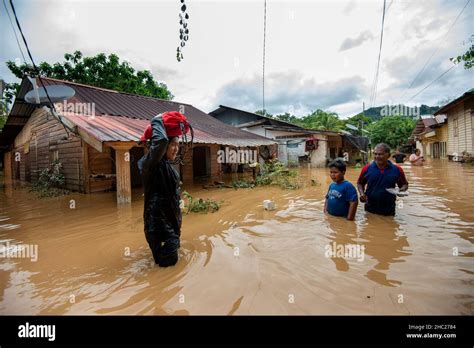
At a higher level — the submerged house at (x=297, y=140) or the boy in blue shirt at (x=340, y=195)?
the submerged house at (x=297, y=140)

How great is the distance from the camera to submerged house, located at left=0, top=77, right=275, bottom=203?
703cm

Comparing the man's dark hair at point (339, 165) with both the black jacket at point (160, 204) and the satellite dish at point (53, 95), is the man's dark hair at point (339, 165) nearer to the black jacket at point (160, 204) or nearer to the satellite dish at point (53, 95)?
the black jacket at point (160, 204)

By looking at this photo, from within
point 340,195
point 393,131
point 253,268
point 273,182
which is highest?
point 393,131

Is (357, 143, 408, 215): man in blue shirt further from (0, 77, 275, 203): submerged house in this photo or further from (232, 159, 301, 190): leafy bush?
(232, 159, 301, 190): leafy bush

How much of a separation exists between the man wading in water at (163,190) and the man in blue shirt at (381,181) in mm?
3372

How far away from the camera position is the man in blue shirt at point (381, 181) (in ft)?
13.6

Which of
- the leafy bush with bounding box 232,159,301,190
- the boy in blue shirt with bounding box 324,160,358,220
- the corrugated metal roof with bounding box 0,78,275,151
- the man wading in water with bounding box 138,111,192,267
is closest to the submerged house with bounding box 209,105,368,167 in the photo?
the corrugated metal roof with bounding box 0,78,275,151

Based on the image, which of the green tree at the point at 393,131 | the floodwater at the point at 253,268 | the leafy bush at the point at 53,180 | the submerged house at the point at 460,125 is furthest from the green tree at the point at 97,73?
the green tree at the point at 393,131

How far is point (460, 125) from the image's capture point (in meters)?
17.6

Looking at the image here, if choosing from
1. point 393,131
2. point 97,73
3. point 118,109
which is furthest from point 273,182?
point 393,131

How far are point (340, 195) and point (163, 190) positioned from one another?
10.3 feet

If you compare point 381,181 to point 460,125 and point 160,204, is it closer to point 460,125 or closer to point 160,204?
point 160,204
